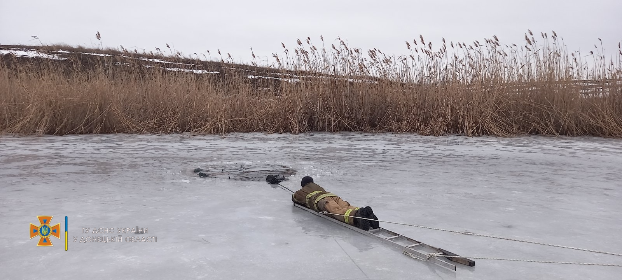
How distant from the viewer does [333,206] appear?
9.96 feet

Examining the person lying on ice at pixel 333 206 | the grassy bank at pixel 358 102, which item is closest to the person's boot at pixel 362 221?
the person lying on ice at pixel 333 206

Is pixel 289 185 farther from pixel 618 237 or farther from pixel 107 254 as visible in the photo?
pixel 618 237

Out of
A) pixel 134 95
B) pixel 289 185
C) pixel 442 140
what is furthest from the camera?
pixel 134 95

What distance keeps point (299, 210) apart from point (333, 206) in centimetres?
34

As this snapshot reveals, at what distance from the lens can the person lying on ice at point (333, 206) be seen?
273cm

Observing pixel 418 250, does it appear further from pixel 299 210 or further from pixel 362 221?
pixel 299 210

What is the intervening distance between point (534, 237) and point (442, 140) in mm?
5039

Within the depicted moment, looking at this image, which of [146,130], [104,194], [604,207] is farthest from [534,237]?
[146,130]

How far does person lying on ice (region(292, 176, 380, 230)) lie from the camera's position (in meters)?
2.73

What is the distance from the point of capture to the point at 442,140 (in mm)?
7660

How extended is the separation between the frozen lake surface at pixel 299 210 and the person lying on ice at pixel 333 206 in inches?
2.6
